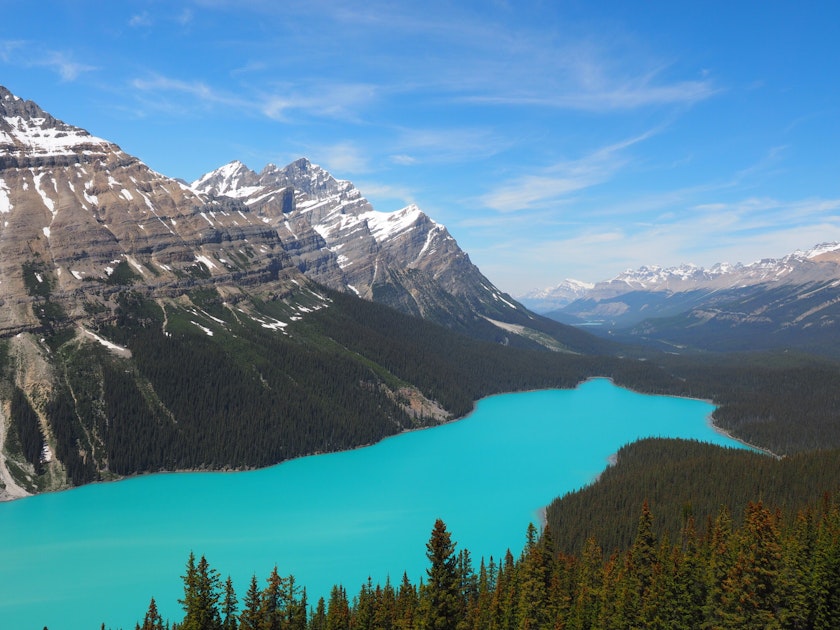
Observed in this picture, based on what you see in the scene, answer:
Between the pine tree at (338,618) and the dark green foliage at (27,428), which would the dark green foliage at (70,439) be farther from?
the pine tree at (338,618)

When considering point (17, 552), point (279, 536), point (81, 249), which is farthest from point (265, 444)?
point (81, 249)

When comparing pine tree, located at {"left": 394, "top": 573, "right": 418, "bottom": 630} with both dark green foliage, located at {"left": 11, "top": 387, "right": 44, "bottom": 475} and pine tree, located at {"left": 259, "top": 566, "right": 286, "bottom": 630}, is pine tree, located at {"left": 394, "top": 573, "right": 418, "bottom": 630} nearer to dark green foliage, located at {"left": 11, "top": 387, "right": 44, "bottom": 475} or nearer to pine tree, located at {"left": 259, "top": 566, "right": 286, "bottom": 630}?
pine tree, located at {"left": 259, "top": 566, "right": 286, "bottom": 630}

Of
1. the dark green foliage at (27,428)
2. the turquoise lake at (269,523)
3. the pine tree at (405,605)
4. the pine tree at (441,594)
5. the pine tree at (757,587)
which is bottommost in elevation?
the turquoise lake at (269,523)

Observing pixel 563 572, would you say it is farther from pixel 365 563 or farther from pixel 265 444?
pixel 265 444

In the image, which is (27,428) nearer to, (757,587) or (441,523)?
(441,523)

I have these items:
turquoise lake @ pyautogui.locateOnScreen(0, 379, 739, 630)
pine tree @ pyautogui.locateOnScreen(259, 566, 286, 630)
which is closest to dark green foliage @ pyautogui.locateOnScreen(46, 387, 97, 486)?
turquoise lake @ pyautogui.locateOnScreen(0, 379, 739, 630)

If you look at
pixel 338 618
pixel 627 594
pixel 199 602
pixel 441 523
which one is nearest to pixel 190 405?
pixel 338 618

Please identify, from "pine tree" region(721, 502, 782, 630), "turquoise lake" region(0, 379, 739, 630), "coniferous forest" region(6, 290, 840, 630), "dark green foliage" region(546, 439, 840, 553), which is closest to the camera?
"pine tree" region(721, 502, 782, 630)

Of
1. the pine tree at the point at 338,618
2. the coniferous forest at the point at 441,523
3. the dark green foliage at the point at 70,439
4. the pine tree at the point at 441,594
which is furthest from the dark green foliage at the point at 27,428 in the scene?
the pine tree at the point at 441,594
